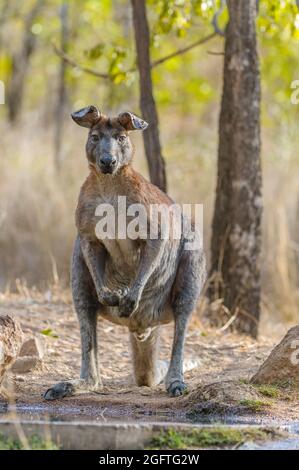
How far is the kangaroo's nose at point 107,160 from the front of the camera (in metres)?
6.50

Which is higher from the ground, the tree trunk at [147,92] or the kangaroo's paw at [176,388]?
the tree trunk at [147,92]

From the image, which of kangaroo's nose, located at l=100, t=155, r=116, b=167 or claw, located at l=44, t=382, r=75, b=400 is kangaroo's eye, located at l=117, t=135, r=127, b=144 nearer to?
kangaroo's nose, located at l=100, t=155, r=116, b=167

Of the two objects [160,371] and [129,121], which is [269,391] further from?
[129,121]

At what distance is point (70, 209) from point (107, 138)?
711 cm

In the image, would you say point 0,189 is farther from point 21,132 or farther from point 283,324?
point 283,324

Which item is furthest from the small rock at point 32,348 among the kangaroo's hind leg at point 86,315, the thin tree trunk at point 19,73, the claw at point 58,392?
the thin tree trunk at point 19,73

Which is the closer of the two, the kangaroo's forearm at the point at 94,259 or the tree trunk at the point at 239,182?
the kangaroo's forearm at the point at 94,259

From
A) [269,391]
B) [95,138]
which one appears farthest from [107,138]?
[269,391]

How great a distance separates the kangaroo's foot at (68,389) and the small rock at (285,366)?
120cm

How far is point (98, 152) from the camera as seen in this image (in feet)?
21.7

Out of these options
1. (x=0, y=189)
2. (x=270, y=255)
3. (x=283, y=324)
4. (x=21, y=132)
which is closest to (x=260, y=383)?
(x=283, y=324)

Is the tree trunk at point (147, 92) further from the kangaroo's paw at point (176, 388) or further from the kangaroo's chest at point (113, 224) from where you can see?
the kangaroo's paw at point (176, 388)

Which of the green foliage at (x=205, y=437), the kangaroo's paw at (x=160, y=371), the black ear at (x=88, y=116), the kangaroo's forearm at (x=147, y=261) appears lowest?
the kangaroo's paw at (x=160, y=371)

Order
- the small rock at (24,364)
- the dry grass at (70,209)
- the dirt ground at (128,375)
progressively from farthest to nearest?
the dry grass at (70,209)
the small rock at (24,364)
the dirt ground at (128,375)
